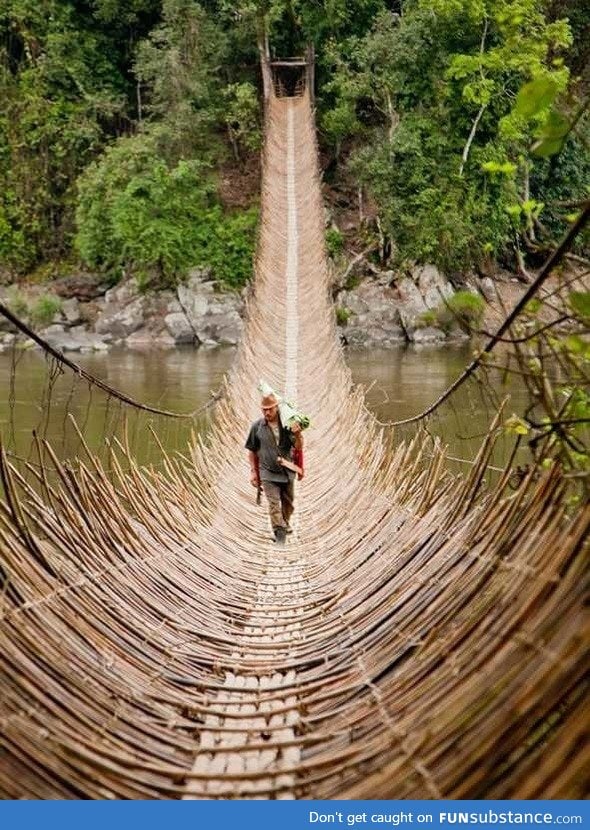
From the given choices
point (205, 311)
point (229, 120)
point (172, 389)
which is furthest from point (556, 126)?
point (229, 120)

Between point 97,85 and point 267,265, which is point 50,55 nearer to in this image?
point 97,85

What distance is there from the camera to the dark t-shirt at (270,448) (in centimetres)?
298

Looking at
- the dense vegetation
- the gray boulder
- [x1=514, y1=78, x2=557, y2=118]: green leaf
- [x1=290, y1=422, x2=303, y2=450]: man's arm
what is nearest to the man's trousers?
[x1=290, y1=422, x2=303, y2=450]: man's arm

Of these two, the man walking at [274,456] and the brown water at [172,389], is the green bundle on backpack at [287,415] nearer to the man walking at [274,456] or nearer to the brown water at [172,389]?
the man walking at [274,456]

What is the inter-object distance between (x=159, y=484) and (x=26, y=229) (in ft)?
45.2

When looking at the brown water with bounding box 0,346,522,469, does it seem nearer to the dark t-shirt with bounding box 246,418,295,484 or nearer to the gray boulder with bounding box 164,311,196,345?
the gray boulder with bounding box 164,311,196,345

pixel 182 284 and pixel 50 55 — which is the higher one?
pixel 50 55

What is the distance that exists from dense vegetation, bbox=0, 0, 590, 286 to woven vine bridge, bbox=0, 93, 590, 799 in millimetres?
8915

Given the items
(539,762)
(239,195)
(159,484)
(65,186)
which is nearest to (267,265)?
(159,484)

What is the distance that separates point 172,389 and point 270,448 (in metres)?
6.70

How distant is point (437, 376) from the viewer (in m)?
9.74

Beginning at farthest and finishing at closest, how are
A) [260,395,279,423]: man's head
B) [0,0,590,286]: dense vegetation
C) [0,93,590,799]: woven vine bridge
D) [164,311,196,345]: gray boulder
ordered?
[164,311,196,345]: gray boulder, [0,0,590,286]: dense vegetation, [260,395,279,423]: man's head, [0,93,590,799]: woven vine bridge

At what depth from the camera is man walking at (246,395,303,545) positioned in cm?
298

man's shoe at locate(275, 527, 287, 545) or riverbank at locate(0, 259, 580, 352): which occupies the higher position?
man's shoe at locate(275, 527, 287, 545)
